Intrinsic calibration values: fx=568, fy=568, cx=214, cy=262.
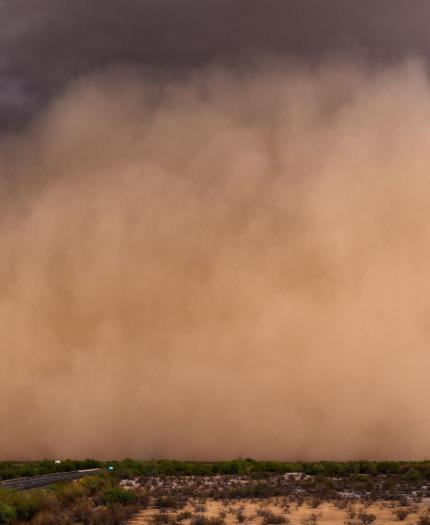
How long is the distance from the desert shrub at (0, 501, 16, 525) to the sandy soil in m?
3.42

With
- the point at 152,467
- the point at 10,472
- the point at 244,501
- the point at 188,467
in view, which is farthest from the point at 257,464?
the point at 244,501

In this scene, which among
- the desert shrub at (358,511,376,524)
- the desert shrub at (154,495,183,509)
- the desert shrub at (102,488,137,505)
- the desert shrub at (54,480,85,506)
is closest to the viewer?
the desert shrub at (358,511,376,524)

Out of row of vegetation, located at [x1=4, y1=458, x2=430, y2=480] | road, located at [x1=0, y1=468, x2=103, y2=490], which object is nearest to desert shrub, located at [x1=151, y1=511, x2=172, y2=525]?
road, located at [x1=0, y1=468, x2=103, y2=490]

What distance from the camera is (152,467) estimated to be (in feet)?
146

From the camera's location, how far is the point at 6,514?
53.8 feet

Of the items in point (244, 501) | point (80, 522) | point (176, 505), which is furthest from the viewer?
point (244, 501)

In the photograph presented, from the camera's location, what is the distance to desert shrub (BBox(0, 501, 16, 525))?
53.4ft

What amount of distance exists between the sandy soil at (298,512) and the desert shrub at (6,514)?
3.42 metres

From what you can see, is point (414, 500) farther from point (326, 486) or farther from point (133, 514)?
point (133, 514)

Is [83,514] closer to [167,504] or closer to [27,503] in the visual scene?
[27,503]

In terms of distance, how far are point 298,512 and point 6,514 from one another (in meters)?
9.20

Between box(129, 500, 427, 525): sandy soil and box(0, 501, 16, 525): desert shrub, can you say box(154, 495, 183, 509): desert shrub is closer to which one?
box(129, 500, 427, 525): sandy soil

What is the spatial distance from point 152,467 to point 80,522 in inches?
1158

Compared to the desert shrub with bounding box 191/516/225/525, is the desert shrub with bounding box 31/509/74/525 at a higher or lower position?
higher
